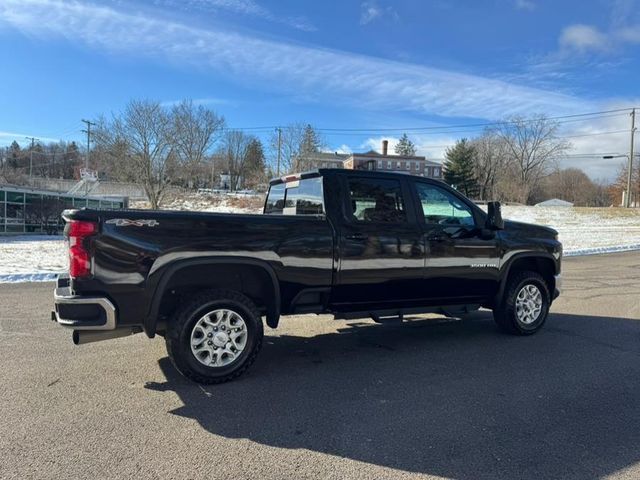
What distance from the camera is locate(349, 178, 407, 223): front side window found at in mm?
5340

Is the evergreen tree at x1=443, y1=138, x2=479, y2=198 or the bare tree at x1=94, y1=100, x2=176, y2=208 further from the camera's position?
the evergreen tree at x1=443, y1=138, x2=479, y2=198

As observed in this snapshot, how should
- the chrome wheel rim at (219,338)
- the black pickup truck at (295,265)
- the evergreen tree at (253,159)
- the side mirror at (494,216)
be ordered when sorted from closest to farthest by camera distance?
the black pickup truck at (295,265) < the chrome wheel rim at (219,338) < the side mirror at (494,216) < the evergreen tree at (253,159)

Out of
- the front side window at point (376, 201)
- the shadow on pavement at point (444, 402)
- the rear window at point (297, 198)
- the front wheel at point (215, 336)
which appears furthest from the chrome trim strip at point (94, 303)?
the front side window at point (376, 201)

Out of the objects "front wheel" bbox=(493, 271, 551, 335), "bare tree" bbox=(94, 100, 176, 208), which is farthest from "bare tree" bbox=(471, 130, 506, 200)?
"front wheel" bbox=(493, 271, 551, 335)

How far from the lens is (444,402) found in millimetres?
4219

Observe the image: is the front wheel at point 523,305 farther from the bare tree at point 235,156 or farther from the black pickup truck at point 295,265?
the bare tree at point 235,156

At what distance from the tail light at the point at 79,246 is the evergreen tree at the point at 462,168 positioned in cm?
7975

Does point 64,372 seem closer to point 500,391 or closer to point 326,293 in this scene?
point 326,293

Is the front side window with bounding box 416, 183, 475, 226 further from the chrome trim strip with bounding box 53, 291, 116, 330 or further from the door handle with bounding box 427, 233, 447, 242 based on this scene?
the chrome trim strip with bounding box 53, 291, 116, 330

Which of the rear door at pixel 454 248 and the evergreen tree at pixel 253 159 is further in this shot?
the evergreen tree at pixel 253 159

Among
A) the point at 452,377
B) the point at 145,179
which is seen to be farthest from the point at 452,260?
the point at 145,179

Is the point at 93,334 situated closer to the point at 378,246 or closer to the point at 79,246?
the point at 79,246

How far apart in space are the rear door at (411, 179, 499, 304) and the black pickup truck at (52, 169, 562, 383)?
0.01 meters

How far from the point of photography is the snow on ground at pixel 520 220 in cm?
1184
